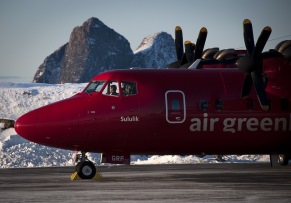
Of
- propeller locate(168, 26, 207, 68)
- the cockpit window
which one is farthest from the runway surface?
propeller locate(168, 26, 207, 68)

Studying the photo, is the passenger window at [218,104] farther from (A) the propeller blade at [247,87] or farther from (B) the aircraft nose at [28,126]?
(B) the aircraft nose at [28,126]

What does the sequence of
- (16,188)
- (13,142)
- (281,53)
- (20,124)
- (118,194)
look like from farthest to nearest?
(13,142)
(281,53)
(20,124)
(16,188)
(118,194)

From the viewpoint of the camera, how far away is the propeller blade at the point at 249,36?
892 inches

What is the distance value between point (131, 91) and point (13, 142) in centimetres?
2230

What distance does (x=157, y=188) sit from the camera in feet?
60.2

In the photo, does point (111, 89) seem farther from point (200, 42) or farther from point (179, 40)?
point (179, 40)

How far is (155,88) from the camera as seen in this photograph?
2206cm

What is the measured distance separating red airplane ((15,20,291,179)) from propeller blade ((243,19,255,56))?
37 millimetres

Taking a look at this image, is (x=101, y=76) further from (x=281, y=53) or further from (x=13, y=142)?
(x=13, y=142)

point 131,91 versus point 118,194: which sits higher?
point 131,91

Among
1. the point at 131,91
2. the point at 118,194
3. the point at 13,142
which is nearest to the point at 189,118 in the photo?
the point at 131,91

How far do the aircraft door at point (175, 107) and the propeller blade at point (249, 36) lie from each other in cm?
320

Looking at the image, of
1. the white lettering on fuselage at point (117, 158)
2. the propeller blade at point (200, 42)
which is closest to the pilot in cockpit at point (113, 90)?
the white lettering on fuselage at point (117, 158)

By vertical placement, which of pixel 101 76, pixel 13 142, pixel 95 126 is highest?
pixel 101 76
